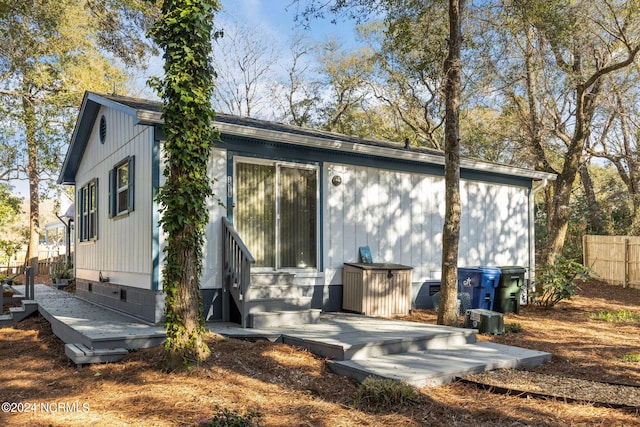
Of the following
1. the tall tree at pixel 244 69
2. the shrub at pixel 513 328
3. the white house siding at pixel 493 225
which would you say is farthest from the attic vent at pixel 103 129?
the tall tree at pixel 244 69

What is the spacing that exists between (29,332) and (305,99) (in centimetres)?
1984

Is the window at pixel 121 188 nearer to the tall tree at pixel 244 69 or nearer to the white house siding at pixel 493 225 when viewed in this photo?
the white house siding at pixel 493 225

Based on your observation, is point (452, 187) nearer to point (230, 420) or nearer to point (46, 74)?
point (230, 420)

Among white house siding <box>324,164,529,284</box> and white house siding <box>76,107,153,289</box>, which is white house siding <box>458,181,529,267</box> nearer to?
white house siding <box>324,164,529,284</box>

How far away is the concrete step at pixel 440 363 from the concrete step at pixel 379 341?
90 mm

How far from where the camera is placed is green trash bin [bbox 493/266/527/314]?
366 inches

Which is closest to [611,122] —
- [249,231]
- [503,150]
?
[503,150]

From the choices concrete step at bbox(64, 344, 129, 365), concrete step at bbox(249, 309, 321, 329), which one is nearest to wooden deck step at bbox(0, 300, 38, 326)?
concrete step at bbox(64, 344, 129, 365)

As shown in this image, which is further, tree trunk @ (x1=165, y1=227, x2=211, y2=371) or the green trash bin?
the green trash bin

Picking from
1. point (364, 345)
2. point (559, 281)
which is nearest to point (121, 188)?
point (364, 345)

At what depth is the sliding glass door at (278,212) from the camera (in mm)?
7699

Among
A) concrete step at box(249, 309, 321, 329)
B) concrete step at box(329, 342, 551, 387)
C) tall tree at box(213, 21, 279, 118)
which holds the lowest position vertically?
concrete step at box(329, 342, 551, 387)

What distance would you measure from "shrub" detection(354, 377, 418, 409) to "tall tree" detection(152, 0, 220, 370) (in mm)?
1588

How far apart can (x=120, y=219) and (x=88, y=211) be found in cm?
292
